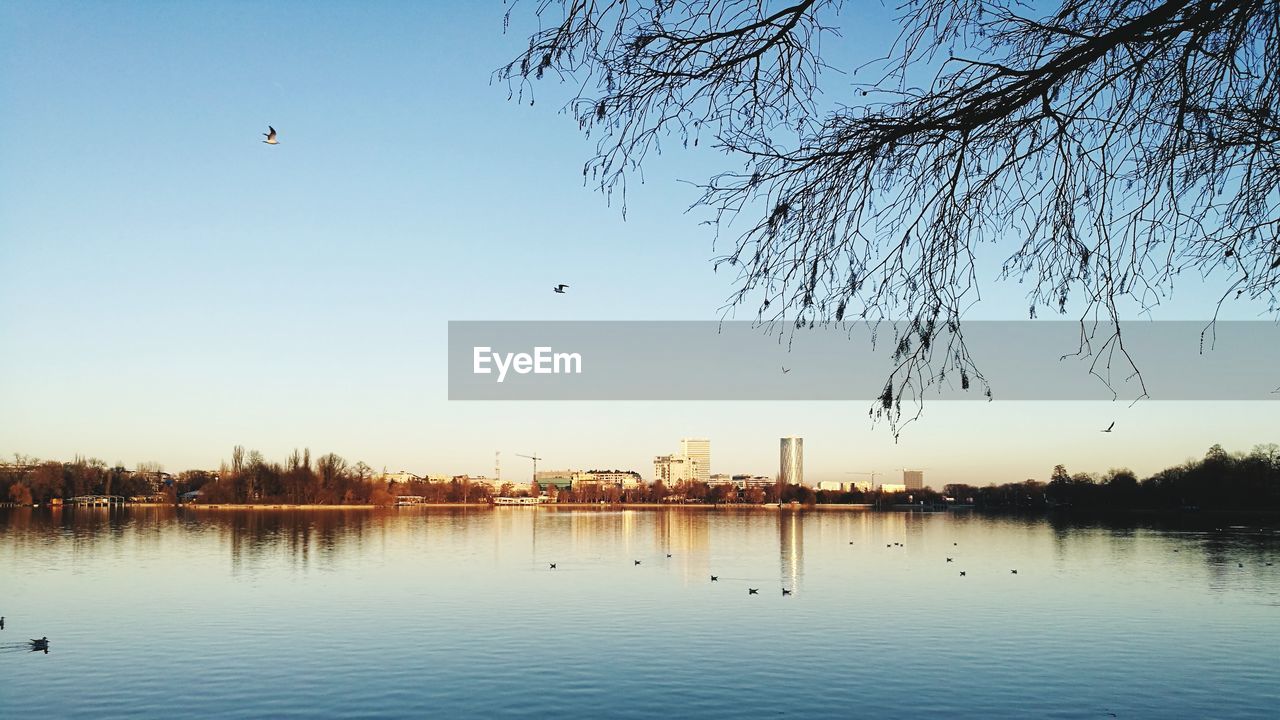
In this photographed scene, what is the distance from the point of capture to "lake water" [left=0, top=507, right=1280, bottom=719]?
715 inches

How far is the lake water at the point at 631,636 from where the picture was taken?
59.6ft

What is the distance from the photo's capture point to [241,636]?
2447cm

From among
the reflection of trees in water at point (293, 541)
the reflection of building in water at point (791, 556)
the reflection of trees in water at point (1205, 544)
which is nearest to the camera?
the reflection of building in water at point (791, 556)

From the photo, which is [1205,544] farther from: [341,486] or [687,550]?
[341,486]

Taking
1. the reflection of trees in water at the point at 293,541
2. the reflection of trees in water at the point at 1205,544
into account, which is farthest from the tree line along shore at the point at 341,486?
the reflection of trees in water at the point at 293,541

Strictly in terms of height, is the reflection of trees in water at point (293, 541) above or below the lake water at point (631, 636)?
below

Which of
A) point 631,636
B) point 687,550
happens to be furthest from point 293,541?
point 631,636

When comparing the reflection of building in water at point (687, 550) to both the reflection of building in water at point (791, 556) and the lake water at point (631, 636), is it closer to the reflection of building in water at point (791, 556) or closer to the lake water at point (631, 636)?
the lake water at point (631, 636)

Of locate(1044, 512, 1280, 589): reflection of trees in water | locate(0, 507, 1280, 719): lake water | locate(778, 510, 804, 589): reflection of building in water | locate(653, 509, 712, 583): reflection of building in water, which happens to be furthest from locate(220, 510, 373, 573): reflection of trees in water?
locate(1044, 512, 1280, 589): reflection of trees in water

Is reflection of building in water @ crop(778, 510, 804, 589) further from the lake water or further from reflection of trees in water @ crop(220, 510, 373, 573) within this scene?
reflection of trees in water @ crop(220, 510, 373, 573)

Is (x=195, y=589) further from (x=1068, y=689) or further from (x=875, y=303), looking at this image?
(x=875, y=303)

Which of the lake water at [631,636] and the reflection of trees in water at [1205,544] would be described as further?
the reflection of trees in water at [1205,544]

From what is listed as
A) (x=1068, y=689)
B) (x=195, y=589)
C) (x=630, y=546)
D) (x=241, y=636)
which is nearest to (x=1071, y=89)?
(x=1068, y=689)

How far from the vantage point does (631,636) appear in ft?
81.2
